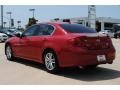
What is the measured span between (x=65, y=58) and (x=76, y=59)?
33 centimetres

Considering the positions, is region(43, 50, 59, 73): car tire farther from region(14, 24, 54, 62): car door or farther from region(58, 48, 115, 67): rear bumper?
region(14, 24, 54, 62): car door

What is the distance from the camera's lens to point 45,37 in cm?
948

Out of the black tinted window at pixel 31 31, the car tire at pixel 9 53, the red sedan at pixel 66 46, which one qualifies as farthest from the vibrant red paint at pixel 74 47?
the car tire at pixel 9 53

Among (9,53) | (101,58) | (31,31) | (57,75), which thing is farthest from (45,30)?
(9,53)

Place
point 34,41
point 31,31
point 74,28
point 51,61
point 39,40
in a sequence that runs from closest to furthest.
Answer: point 51,61
point 74,28
point 39,40
point 34,41
point 31,31

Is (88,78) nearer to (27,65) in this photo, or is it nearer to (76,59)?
(76,59)

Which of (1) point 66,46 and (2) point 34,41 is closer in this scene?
(1) point 66,46

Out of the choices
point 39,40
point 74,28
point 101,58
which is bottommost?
point 101,58

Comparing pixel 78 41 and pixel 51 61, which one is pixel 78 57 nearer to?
pixel 78 41

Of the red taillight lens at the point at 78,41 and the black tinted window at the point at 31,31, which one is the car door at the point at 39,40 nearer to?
the black tinted window at the point at 31,31

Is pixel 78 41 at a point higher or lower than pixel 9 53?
higher

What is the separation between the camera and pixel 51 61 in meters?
9.09

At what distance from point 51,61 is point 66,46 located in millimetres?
821

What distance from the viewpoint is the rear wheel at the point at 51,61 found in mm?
8930
